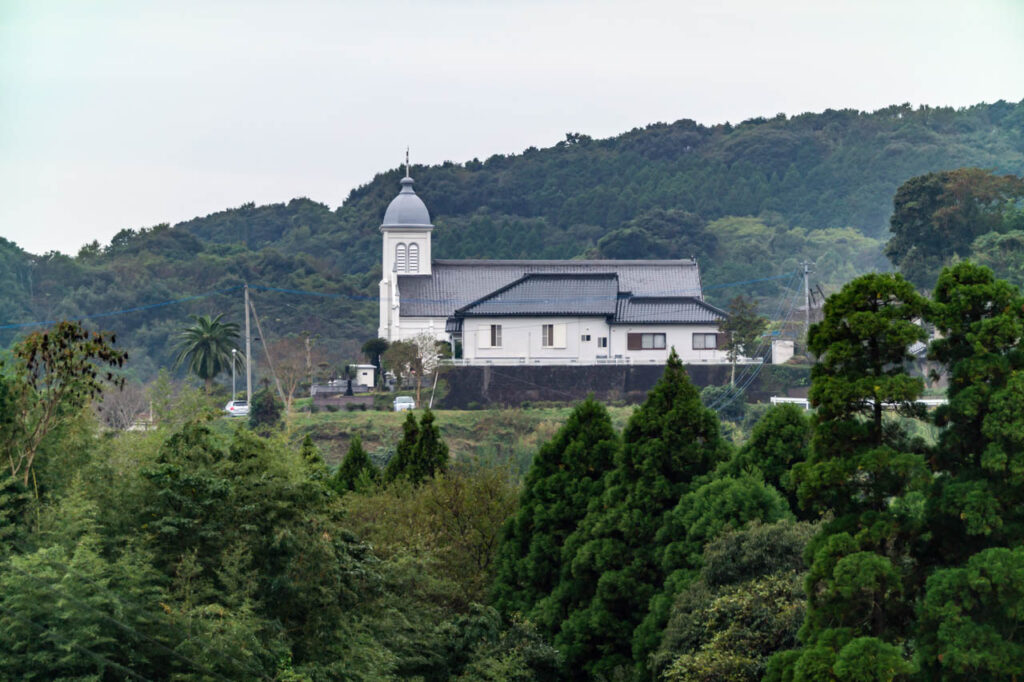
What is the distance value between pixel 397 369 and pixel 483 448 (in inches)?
397

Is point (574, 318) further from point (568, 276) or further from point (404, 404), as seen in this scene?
point (404, 404)

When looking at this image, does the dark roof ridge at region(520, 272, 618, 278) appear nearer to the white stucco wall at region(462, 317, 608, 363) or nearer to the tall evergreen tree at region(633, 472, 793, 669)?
the white stucco wall at region(462, 317, 608, 363)

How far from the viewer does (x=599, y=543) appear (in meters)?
23.3

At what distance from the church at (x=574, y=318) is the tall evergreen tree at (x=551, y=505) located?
34163mm

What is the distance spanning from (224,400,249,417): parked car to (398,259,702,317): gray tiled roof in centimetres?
952

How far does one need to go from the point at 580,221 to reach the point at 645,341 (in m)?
51.3

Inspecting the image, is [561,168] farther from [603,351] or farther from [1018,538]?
[1018,538]

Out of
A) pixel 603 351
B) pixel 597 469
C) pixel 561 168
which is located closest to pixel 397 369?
pixel 603 351

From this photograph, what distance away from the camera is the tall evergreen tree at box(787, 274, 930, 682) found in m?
16.2

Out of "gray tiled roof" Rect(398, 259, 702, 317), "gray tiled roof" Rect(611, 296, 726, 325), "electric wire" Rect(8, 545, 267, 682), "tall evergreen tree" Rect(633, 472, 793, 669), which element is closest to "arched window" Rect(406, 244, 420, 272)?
"gray tiled roof" Rect(398, 259, 702, 317)

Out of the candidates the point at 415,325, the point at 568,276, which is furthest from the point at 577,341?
the point at 415,325

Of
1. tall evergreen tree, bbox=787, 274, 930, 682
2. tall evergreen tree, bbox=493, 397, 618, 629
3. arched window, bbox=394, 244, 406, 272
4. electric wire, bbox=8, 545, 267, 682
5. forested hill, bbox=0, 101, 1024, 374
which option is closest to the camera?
electric wire, bbox=8, 545, 267, 682

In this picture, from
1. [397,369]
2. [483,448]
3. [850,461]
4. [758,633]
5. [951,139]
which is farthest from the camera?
[951,139]

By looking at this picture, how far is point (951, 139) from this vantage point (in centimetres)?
11775
